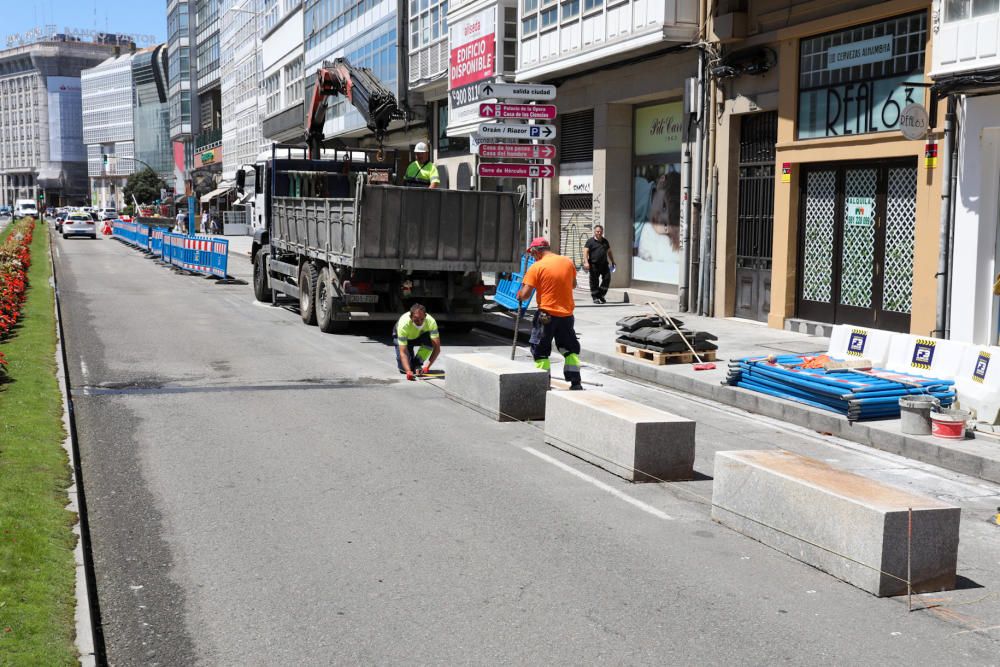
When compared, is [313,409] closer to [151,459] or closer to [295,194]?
[151,459]

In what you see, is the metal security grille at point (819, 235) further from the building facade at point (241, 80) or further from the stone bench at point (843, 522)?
the building facade at point (241, 80)

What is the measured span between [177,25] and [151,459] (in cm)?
12071

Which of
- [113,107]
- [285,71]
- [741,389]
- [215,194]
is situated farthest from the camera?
[113,107]

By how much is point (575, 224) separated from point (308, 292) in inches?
357

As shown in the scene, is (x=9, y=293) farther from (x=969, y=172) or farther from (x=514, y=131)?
(x=969, y=172)

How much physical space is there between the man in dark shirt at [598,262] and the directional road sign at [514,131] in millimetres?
4569

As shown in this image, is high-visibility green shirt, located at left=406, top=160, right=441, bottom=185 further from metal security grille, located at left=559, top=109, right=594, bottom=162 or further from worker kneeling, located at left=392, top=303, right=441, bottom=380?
metal security grille, located at left=559, top=109, right=594, bottom=162

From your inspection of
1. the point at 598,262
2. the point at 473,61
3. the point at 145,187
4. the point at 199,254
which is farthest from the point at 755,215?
the point at 145,187

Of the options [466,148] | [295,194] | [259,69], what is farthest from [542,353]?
[259,69]

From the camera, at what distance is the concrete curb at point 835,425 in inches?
358

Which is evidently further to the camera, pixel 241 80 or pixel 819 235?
pixel 241 80

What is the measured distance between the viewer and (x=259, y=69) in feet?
253

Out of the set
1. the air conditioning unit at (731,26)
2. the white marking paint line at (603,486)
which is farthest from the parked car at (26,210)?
the white marking paint line at (603,486)

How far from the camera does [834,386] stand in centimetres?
1091
